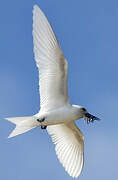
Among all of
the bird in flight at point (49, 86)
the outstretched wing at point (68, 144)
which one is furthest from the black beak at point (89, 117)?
the outstretched wing at point (68, 144)

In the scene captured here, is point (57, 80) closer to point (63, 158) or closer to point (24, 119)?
point (24, 119)

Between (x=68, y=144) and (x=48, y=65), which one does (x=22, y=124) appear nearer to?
(x=48, y=65)

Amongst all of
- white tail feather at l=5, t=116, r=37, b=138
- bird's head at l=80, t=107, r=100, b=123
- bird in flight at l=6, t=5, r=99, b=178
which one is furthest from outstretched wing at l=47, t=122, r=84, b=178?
white tail feather at l=5, t=116, r=37, b=138

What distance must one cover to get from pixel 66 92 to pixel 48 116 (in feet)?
Result: 2.86

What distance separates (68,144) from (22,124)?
8.16 feet

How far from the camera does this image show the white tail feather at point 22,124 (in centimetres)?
1798

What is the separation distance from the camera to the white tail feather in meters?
18.0

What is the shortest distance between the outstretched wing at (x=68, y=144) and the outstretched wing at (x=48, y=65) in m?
1.41

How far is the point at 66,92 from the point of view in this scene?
1845cm

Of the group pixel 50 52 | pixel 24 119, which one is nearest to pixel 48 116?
pixel 24 119

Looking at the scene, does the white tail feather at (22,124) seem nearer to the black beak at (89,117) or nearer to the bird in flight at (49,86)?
the bird in flight at (49,86)

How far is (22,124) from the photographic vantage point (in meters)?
18.0

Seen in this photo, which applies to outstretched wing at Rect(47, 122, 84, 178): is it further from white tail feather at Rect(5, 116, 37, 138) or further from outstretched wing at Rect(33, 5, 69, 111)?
white tail feather at Rect(5, 116, 37, 138)

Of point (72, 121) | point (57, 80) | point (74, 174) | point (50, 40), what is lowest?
point (74, 174)
